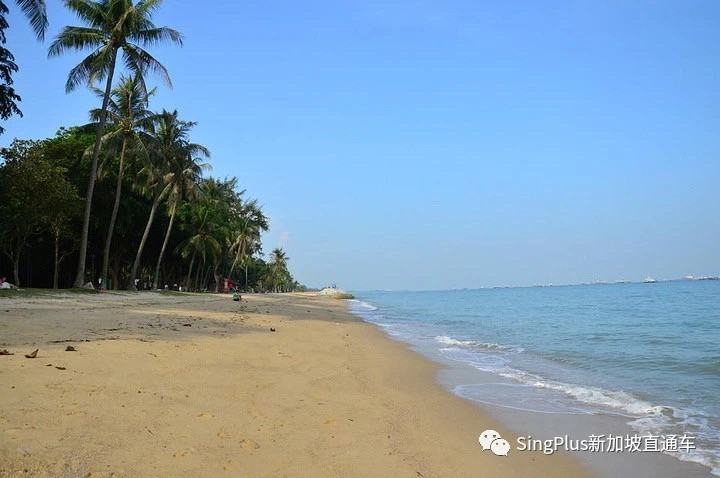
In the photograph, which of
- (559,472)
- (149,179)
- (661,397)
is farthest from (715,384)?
(149,179)

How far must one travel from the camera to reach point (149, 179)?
1362 inches

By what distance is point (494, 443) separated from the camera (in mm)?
5410

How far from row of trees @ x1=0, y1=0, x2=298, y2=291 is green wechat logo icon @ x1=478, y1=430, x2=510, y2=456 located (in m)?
22.5

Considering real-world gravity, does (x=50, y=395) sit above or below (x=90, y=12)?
below

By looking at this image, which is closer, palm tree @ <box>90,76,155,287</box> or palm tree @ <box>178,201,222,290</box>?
palm tree @ <box>90,76,155,287</box>

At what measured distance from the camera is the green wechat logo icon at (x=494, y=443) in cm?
520

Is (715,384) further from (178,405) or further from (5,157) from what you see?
(5,157)

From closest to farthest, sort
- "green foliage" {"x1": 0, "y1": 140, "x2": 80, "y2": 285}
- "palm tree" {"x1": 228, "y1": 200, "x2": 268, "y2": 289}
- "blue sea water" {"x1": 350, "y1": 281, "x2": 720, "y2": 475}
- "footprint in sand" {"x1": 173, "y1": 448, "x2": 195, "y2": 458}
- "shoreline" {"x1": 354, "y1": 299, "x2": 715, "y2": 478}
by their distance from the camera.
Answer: "footprint in sand" {"x1": 173, "y1": 448, "x2": 195, "y2": 458} < "shoreline" {"x1": 354, "y1": 299, "x2": 715, "y2": 478} < "blue sea water" {"x1": 350, "y1": 281, "x2": 720, "y2": 475} < "green foliage" {"x1": 0, "y1": 140, "x2": 80, "y2": 285} < "palm tree" {"x1": 228, "y1": 200, "x2": 268, "y2": 289}

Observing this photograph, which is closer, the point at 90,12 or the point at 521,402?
the point at 521,402

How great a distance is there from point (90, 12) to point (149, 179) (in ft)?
41.3

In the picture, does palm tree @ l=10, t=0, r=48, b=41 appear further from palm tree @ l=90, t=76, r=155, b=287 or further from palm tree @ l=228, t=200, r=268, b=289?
palm tree @ l=228, t=200, r=268, b=289

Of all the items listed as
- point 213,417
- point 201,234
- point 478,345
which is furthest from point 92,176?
point 201,234

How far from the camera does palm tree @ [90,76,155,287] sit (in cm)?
2808

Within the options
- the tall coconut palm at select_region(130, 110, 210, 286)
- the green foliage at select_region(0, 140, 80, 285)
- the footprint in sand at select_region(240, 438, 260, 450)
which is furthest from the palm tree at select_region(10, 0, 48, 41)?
the footprint in sand at select_region(240, 438, 260, 450)
